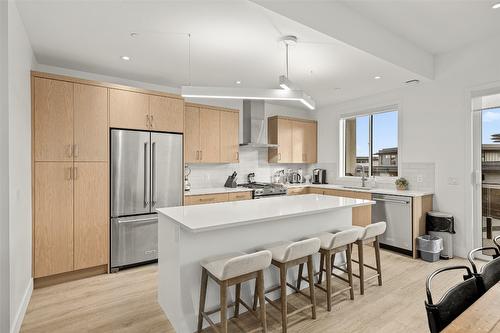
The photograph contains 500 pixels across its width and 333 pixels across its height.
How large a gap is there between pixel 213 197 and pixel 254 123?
5.91 ft

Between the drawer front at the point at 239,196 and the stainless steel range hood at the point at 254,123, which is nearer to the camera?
the drawer front at the point at 239,196

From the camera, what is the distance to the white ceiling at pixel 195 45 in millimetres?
2381

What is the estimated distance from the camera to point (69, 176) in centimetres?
318

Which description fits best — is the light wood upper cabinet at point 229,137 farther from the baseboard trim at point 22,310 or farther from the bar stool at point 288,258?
the baseboard trim at point 22,310

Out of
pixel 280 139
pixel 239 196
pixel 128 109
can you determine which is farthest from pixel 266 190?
pixel 128 109

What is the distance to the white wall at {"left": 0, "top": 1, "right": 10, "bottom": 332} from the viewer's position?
2008mm

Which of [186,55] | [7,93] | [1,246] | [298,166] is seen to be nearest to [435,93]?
[298,166]

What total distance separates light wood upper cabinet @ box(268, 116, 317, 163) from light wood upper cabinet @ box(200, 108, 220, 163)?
1367 mm

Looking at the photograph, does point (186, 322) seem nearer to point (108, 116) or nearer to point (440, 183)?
point (108, 116)

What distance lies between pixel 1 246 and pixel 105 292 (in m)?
1.25

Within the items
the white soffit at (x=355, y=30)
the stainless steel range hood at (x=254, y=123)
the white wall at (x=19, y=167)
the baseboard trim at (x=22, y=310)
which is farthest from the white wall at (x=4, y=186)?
the stainless steel range hood at (x=254, y=123)

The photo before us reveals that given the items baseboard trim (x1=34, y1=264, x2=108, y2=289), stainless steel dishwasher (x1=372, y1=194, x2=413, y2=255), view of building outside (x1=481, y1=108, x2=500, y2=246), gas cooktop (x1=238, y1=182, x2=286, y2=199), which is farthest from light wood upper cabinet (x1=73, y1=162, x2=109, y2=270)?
view of building outside (x1=481, y1=108, x2=500, y2=246)

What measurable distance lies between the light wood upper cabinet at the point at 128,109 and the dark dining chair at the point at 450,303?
3449mm

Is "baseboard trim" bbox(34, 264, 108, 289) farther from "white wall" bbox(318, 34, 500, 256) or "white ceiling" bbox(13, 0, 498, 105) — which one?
"white wall" bbox(318, 34, 500, 256)
